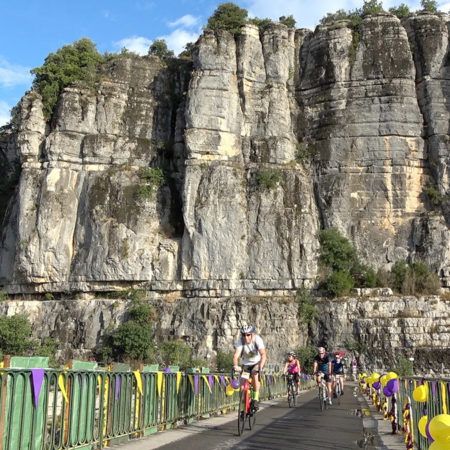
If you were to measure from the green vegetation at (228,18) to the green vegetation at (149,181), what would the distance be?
14127 mm

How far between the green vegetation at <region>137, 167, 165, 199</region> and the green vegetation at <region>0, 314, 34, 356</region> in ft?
43.5

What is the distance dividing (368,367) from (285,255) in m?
10.3

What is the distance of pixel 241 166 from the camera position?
49469 mm

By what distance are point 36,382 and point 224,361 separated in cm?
3311

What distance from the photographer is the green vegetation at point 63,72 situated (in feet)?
174

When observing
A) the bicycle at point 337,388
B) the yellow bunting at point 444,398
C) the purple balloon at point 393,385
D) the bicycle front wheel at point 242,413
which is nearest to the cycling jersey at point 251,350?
the bicycle front wheel at point 242,413

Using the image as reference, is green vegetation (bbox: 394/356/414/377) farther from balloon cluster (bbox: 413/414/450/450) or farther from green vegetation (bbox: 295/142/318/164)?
balloon cluster (bbox: 413/414/450/450)

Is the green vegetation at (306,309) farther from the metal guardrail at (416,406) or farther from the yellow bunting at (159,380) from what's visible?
the yellow bunting at (159,380)

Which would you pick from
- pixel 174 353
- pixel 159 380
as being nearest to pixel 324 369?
pixel 159 380

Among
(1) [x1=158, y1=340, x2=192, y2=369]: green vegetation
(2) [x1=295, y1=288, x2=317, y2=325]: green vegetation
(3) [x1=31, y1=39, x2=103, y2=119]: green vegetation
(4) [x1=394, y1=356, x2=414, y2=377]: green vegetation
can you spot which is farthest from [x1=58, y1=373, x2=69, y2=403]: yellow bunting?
(3) [x1=31, y1=39, x2=103, y2=119]: green vegetation

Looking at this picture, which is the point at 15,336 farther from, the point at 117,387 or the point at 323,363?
the point at 117,387

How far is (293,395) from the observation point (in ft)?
63.1

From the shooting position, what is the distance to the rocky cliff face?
4697cm

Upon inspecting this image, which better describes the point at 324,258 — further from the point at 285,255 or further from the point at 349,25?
the point at 349,25
